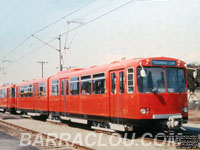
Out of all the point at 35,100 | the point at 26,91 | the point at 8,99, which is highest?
the point at 26,91

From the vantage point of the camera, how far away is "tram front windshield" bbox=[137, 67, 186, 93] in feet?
40.7

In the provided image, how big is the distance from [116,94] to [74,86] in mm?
4600

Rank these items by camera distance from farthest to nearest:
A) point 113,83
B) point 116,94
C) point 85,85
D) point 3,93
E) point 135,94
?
point 3,93 → point 85,85 → point 113,83 → point 116,94 → point 135,94

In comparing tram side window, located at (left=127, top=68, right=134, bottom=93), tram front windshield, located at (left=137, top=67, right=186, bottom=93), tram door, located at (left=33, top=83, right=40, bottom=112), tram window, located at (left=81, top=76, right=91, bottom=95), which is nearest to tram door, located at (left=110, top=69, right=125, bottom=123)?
tram side window, located at (left=127, top=68, right=134, bottom=93)

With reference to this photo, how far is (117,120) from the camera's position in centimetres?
1356

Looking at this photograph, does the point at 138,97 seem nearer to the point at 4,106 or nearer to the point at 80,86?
the point at 80,86

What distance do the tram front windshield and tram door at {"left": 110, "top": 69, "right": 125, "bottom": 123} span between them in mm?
1034

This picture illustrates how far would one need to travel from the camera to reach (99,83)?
14.9m

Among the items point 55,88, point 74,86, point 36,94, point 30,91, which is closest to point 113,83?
point 74,86

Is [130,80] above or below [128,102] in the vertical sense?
above

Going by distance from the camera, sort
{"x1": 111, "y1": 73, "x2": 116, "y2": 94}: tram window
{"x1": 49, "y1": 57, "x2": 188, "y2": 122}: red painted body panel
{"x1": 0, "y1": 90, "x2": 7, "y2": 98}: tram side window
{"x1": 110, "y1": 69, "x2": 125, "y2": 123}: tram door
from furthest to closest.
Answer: {"x1": 0, "y1": 90, "x2": 7, "y2": 98}: tram side window, {"x1": 111, "y1": 73, "x2": 116, "y2": 94}: tram window, {"x1": 110, "y1": 69, "x2": 125, "y2": 123}: tram door, {"x1": 49, "y1": 57, "x2": 188, "y2": 122}: red painted body panel

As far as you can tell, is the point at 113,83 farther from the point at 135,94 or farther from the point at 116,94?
the point at 135,94

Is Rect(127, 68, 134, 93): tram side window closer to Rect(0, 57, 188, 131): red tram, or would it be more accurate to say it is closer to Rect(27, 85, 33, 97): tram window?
Rect(0, 57, 188, 131): red tram

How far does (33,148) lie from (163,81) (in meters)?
5.46
